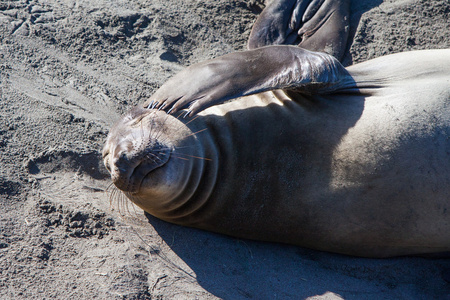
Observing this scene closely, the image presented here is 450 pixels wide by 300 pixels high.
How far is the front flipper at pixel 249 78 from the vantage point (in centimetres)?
290

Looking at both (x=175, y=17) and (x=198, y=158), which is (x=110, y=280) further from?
(x=175, y=17)

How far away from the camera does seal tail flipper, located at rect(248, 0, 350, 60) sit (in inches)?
168

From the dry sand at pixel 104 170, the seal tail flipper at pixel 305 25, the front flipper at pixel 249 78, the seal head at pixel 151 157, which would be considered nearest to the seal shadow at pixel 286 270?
the dry sand at pixel 104 170

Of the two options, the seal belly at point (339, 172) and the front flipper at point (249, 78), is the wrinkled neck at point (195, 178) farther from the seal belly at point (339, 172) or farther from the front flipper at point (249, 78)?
the front flipper at point (249, 78)

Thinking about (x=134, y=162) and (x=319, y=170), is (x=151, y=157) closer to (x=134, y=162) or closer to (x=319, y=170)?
(x=134, y=162)

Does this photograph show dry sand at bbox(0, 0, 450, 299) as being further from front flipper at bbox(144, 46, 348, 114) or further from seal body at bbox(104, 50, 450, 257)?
front flipper at bbox(144, 46, 348, 114)

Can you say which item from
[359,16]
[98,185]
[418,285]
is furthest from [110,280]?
[359,16]

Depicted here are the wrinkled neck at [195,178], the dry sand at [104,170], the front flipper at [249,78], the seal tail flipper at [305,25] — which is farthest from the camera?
the seal tail flipper at [305,25]

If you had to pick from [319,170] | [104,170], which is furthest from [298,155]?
[104,170]

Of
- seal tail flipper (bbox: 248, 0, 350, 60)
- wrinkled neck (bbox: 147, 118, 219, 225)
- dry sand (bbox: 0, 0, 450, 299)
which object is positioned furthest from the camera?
seal tail flipper (bbox: 248, 0, 350, 60)

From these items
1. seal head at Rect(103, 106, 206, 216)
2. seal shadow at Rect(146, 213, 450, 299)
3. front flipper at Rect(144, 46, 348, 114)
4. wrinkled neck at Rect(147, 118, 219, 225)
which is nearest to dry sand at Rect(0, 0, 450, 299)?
seal shadow at Rect(146, 213, 450, 299)

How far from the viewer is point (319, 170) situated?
10.1 ft

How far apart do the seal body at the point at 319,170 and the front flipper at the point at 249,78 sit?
0.50 ft

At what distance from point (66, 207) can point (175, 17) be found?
2.21 metres
